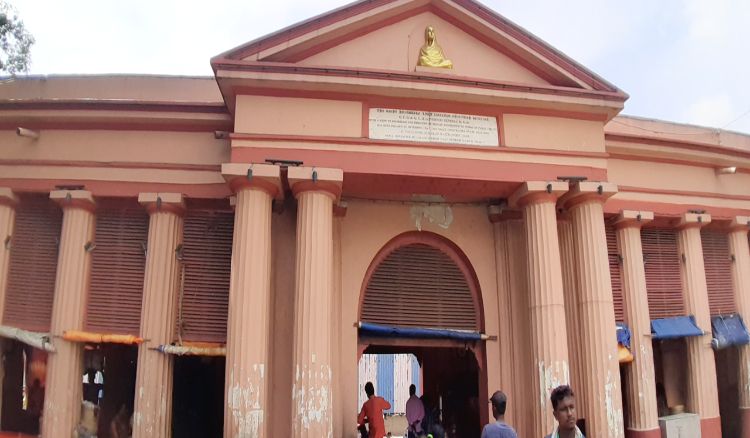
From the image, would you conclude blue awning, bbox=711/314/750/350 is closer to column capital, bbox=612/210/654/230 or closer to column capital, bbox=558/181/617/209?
column capital, bbox=612/210/654/230

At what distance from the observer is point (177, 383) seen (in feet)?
39.7

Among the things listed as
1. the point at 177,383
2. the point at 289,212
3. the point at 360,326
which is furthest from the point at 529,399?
the point at 177,383

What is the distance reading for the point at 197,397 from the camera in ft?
41.1

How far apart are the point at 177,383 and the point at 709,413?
1004 cm

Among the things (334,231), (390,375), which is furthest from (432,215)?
(390,375)

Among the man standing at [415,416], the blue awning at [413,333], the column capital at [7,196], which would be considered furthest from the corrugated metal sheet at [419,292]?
the column capital at [7,196]

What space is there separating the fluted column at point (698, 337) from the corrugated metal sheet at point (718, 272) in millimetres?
458

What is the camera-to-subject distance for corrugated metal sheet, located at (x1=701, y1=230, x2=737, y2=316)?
12750 millimetres

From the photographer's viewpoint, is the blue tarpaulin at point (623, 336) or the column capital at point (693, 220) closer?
the blue tarpaulin at point (623, 336)

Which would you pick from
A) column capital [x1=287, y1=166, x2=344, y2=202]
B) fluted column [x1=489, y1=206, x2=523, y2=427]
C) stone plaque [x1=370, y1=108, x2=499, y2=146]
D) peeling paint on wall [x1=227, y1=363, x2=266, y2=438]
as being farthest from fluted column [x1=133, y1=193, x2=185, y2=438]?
fluted column [x1=489, y1=206, x2=523, y2=427]

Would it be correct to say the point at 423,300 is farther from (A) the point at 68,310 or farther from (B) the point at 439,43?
(A) the point at 68,310

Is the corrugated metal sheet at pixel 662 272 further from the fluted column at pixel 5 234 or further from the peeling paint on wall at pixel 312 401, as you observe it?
the fluted column at pixel 5 234

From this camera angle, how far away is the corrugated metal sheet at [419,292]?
11297 millimetres

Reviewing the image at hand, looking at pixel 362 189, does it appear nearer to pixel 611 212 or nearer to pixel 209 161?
pixel 209 161
